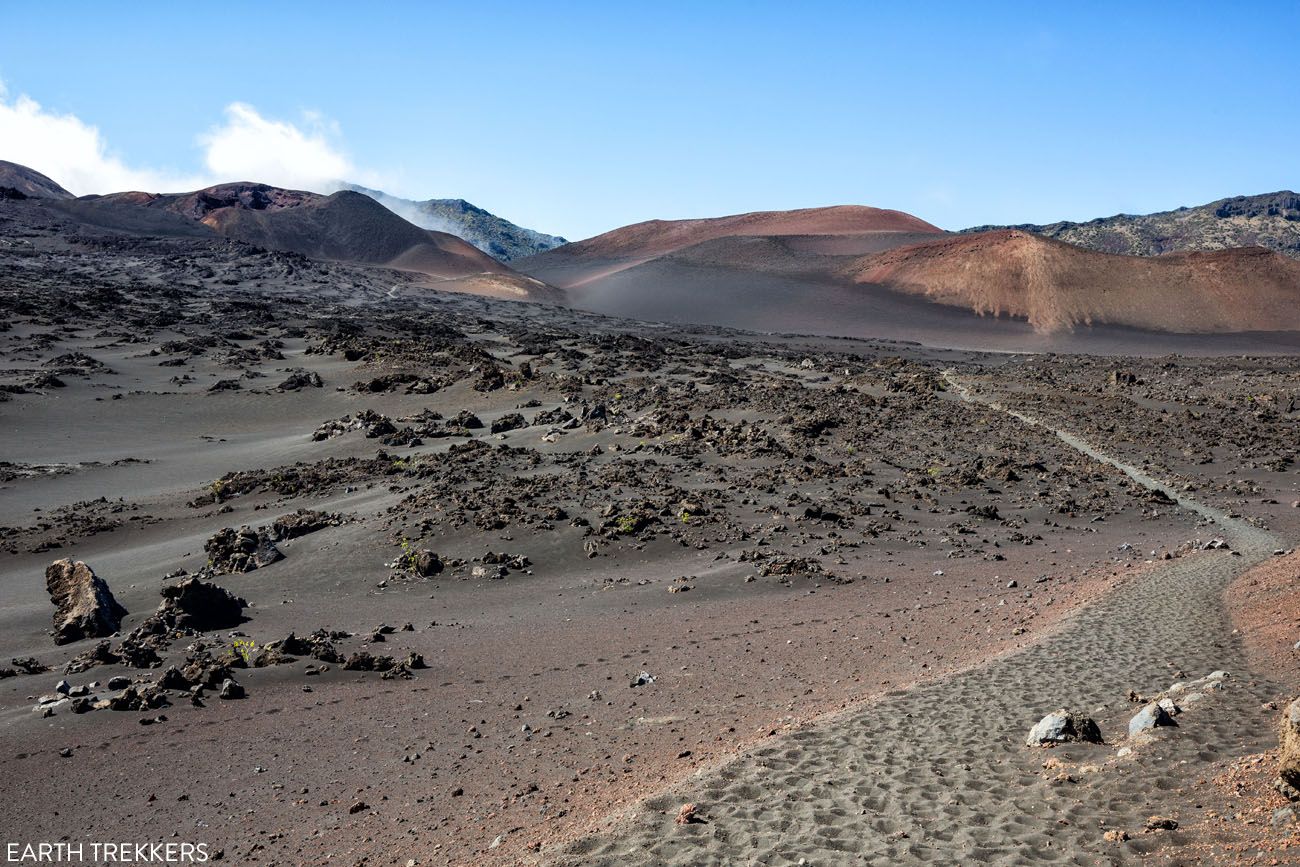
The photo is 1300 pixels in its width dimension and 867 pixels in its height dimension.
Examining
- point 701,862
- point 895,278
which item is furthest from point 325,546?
point 895,278

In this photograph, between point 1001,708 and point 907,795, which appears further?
point 1001,708

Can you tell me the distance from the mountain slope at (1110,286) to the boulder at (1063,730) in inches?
2180

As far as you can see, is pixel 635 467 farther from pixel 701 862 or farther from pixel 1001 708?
pixel 701 862

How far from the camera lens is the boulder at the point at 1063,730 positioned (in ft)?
19.5

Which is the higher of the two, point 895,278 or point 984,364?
point 895,278

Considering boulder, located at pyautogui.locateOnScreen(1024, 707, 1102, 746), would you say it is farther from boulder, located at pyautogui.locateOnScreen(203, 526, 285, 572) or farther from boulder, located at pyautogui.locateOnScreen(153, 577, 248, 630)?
boulder, located at pyautogui.locateOnScreen(203, 526, 285, 572)

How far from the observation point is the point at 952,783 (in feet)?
18.4

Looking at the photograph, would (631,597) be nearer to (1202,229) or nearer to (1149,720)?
(1149,720)

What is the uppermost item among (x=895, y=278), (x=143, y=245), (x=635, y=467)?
(x=143, y=245)

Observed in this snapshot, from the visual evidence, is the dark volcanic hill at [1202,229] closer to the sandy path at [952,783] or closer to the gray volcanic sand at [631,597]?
the gray volcanic sand at [631,597]

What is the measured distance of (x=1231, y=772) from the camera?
5137 millimetres

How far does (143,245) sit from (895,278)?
1861 inches

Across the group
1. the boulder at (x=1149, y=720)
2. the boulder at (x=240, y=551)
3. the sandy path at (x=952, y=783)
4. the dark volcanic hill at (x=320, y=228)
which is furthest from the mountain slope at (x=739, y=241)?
the boulder at (x=1149, y=720)

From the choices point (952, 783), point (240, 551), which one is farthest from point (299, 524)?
point (952, 783)
